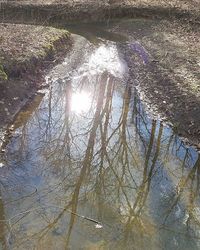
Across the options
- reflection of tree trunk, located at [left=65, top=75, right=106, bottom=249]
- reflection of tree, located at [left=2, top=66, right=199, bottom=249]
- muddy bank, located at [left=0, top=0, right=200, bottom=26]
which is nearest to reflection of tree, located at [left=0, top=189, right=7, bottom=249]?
reflection of tree, located at [left=2, top=66, right=199, bottom=249]

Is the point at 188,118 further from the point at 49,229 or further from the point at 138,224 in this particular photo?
the point at 49,229

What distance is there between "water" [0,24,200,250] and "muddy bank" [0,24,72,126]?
497 millimetres

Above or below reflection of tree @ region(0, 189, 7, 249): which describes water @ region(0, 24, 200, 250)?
above

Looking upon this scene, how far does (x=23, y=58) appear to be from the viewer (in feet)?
44.6

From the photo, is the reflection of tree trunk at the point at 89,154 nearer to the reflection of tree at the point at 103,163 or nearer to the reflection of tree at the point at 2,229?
the reflection of tree at the point at 103,163

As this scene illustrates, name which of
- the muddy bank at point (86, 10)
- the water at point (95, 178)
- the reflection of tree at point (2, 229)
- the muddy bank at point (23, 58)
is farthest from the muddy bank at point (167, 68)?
the reflection of tree at point (2, 229)

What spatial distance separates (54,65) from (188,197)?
8519 mm

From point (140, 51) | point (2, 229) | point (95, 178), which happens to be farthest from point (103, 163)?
point (140, 51)

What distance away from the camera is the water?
718cm

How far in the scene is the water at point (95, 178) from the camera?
718 centimetres

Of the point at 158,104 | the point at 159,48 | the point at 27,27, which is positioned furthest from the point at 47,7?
the point at 158,104

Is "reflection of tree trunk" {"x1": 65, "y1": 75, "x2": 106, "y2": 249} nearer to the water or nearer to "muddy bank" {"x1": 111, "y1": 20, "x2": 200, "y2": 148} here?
the water

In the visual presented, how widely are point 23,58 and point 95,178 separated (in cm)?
636

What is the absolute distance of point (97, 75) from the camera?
15.1 m
